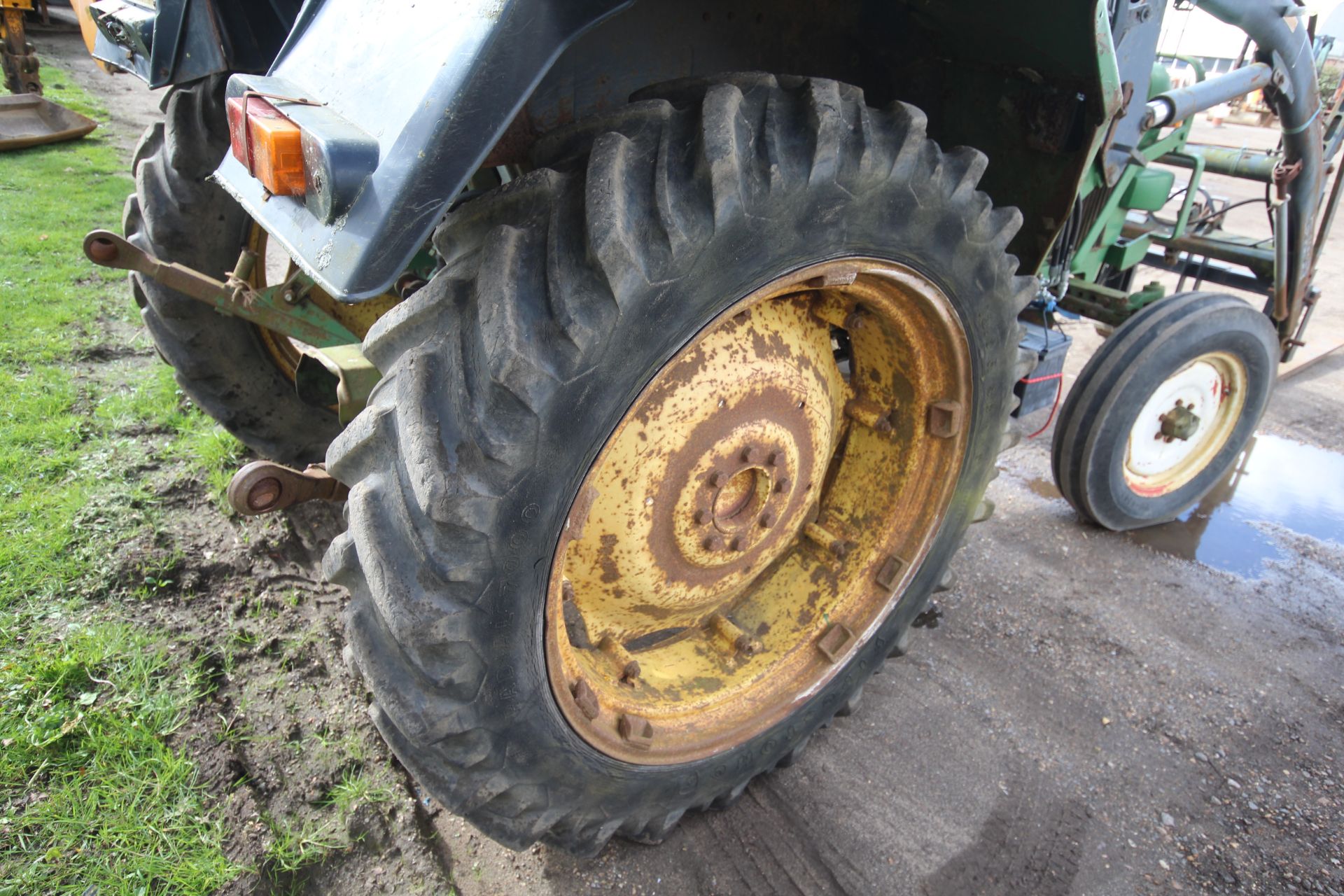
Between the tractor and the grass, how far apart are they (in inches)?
24.5

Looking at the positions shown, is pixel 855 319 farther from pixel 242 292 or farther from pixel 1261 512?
pixel 1261 512

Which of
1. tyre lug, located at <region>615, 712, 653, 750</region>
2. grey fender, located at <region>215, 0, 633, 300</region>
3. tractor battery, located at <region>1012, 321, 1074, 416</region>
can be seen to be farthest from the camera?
tractor battery, located at <region>1012, 321, 1074, 416</region>

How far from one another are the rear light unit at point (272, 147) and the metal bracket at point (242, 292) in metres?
1.04

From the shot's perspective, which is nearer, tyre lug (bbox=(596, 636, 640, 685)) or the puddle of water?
tyre lug (bbox=(596, 636, 640, 685))

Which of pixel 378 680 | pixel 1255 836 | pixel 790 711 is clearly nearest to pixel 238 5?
pixel 378 680

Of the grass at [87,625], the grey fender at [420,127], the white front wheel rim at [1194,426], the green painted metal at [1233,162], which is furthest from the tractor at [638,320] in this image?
the green painted metal at [1233,162]

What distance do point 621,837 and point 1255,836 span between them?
1642mm

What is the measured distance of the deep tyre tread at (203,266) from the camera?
86.7 inches

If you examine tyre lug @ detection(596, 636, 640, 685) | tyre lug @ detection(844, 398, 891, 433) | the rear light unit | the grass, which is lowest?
the grass

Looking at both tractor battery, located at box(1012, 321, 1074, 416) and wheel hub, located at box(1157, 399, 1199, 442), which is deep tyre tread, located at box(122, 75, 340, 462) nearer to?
tractor battery, located at box(1012, 321, 1074, 416)

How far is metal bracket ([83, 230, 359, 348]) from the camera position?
1961mm

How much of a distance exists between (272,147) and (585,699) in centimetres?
106

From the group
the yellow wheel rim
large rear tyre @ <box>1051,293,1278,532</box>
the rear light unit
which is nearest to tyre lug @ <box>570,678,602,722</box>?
the rear light unit

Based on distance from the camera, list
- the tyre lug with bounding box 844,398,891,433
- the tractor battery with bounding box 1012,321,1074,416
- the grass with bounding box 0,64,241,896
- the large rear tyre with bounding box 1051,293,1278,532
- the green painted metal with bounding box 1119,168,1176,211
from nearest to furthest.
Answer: the grass with bounding box 0,64,241,896 → the tyre lug with bounding box 844,398,891,433 → the tractor battery with bounding box 1012,321,1074,416 → the large rear tyre with bounding box 1051,293,1278,532 → the green painted metal with bounding box 1119,168,1176,211
